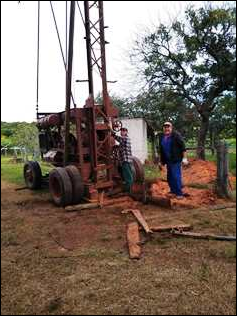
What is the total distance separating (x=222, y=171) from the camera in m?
3.90

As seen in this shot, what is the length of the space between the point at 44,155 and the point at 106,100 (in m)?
0.49

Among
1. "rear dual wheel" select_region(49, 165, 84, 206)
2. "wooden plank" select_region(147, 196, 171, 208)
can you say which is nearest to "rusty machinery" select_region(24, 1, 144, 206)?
"rear dual wheel" select_region(49, 165, 84, 206)

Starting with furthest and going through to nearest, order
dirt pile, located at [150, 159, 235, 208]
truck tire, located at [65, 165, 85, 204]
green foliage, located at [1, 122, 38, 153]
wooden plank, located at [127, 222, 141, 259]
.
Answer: truck tire, located at [65, 165, 85, 204] < dirt pile, located at [150, 159, 235, 208] < wooden plank, located at [127, 222, 141, 259] < green foliage, located at [1, 122, 38, 153]

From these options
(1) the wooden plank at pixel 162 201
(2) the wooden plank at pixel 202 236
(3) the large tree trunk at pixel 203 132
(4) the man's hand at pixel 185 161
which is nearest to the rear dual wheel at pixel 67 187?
(1) the wooden plank at pixel 162 201

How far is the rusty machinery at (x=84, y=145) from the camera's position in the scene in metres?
2.20

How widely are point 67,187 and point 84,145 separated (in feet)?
2.23

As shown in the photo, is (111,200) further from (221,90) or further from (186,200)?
(221,90)

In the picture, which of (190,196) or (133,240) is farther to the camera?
(190,196)

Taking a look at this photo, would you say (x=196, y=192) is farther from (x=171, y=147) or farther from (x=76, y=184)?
(x=171, y=147)

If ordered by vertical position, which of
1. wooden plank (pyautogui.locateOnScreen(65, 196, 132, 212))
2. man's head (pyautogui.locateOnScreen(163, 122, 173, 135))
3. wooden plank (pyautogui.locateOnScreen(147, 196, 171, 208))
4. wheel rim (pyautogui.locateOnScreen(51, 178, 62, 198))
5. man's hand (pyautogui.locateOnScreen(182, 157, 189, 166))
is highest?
man's head (pyautogui.locateOnScreen(163, 122, 173, 135))

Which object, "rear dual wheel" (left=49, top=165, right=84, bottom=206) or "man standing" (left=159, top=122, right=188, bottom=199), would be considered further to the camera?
"rear dual wheel" (left=49, top=165, right=84, bottom=206)

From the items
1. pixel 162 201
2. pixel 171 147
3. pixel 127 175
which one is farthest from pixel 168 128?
pixel 162 201

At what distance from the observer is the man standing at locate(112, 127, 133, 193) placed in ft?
9.24

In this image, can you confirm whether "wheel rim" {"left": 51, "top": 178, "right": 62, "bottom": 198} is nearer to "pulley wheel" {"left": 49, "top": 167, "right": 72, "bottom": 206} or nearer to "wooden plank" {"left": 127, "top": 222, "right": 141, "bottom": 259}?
"pulley wheel" {"left": 49, "top": 167, "right": 72, "bottom": 206}
